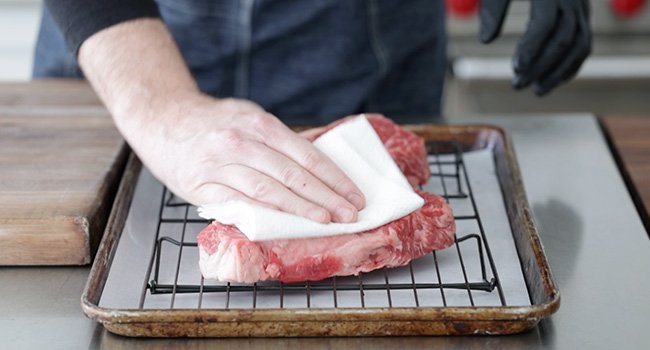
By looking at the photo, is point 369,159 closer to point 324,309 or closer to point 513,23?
point 324,309

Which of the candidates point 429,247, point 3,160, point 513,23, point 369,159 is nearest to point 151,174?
point 3,160

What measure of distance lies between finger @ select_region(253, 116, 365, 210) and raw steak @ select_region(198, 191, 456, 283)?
58 millimetres

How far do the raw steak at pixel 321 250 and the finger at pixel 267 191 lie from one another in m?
0.03

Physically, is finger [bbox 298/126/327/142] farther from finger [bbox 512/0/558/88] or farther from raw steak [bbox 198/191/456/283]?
finger [bbox 512/0/558/88]

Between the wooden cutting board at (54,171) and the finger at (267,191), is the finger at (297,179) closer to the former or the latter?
the finger at (267,191)

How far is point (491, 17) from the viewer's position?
1.45 m

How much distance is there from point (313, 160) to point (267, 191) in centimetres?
7

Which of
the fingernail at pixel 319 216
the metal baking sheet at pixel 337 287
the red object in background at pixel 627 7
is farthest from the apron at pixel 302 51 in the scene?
the red object in background at pixel 627 7

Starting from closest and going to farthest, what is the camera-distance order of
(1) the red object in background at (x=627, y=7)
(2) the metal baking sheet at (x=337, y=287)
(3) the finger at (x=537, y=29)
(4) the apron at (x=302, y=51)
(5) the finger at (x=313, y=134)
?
(2) the metal baking sheet at (x=337, y=287)
(5) the finger at (x=313, y=134)
(3) the finger at (x=537, y=29)
(4) the apron at (x=302, y=51)
(1) the red object in background at (x=627, y=7)

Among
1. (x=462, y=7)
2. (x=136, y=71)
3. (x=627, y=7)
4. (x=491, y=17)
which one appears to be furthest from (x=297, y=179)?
(x=627, y=7)

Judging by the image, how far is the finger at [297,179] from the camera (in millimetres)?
1048

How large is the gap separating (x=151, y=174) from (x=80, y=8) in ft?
0.79

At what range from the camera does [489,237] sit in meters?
1.13

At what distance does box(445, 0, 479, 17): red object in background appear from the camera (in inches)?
95.9
